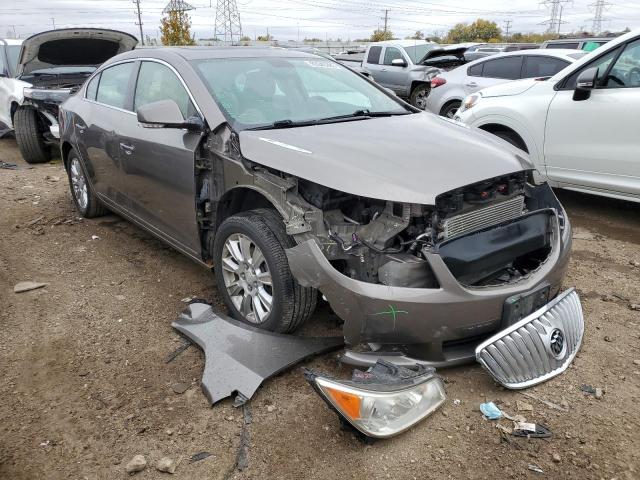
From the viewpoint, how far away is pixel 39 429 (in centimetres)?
253

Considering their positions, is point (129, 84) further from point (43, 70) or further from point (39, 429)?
point (43, 70)

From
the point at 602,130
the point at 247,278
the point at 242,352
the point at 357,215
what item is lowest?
the point at 242,352

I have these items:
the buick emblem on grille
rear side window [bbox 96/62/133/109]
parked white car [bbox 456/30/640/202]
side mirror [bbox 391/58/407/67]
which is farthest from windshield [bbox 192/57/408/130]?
side mirror [bbox 391/58/407/67]

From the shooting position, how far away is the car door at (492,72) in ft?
28.7

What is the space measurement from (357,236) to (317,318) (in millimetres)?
862

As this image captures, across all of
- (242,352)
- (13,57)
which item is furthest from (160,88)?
(13,57)

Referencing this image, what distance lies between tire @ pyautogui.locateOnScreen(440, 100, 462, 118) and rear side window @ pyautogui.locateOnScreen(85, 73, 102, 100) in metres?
6.19

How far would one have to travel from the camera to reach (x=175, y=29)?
31000 millimetres

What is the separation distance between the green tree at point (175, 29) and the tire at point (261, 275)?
100ft

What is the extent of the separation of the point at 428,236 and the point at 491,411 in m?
0.87

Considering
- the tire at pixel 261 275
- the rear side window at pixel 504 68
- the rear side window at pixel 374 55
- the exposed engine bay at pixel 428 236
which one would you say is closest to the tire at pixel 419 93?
the rear side window at pixel 374 55

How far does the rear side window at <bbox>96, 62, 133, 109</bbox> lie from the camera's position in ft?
14.0

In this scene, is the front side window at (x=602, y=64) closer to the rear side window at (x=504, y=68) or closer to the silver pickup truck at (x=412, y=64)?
the rear side window at (x=504, y=68)

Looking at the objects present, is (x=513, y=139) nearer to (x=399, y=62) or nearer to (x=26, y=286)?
(x=26, y=286)
